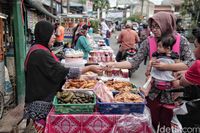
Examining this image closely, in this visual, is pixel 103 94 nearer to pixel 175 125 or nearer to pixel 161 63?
pixel 161 63

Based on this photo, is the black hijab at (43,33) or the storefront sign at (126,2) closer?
the black hijab at (43,33)

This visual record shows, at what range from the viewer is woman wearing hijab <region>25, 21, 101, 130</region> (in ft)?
9.72

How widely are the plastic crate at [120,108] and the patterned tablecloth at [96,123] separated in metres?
0.06

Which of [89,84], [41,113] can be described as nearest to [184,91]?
[89,84]

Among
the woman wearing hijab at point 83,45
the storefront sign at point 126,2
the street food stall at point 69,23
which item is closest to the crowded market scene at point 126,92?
the woman wearing hijab at point 83,45

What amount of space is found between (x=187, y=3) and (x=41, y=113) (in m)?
28.0

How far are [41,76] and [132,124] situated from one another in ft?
3.81

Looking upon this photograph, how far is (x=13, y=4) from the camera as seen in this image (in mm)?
5738

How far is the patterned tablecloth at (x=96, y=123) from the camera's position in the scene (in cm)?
253

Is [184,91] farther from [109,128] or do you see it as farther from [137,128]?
[109,128]

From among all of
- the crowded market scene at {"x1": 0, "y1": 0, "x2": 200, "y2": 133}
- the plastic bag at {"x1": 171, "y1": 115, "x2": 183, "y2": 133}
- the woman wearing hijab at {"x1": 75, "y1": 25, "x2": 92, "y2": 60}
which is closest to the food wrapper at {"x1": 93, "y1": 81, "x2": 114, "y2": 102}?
the crowded market scene at {"x1": 0, "y1": 0, "x2": 200, "y2": 133}

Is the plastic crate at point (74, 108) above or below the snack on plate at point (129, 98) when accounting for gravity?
below

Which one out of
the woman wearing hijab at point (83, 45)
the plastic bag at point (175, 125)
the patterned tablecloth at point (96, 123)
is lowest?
the plastic bag at point (175, 125)

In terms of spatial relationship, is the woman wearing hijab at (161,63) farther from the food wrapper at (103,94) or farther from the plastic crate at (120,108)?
the food wrapper at (103,94)
